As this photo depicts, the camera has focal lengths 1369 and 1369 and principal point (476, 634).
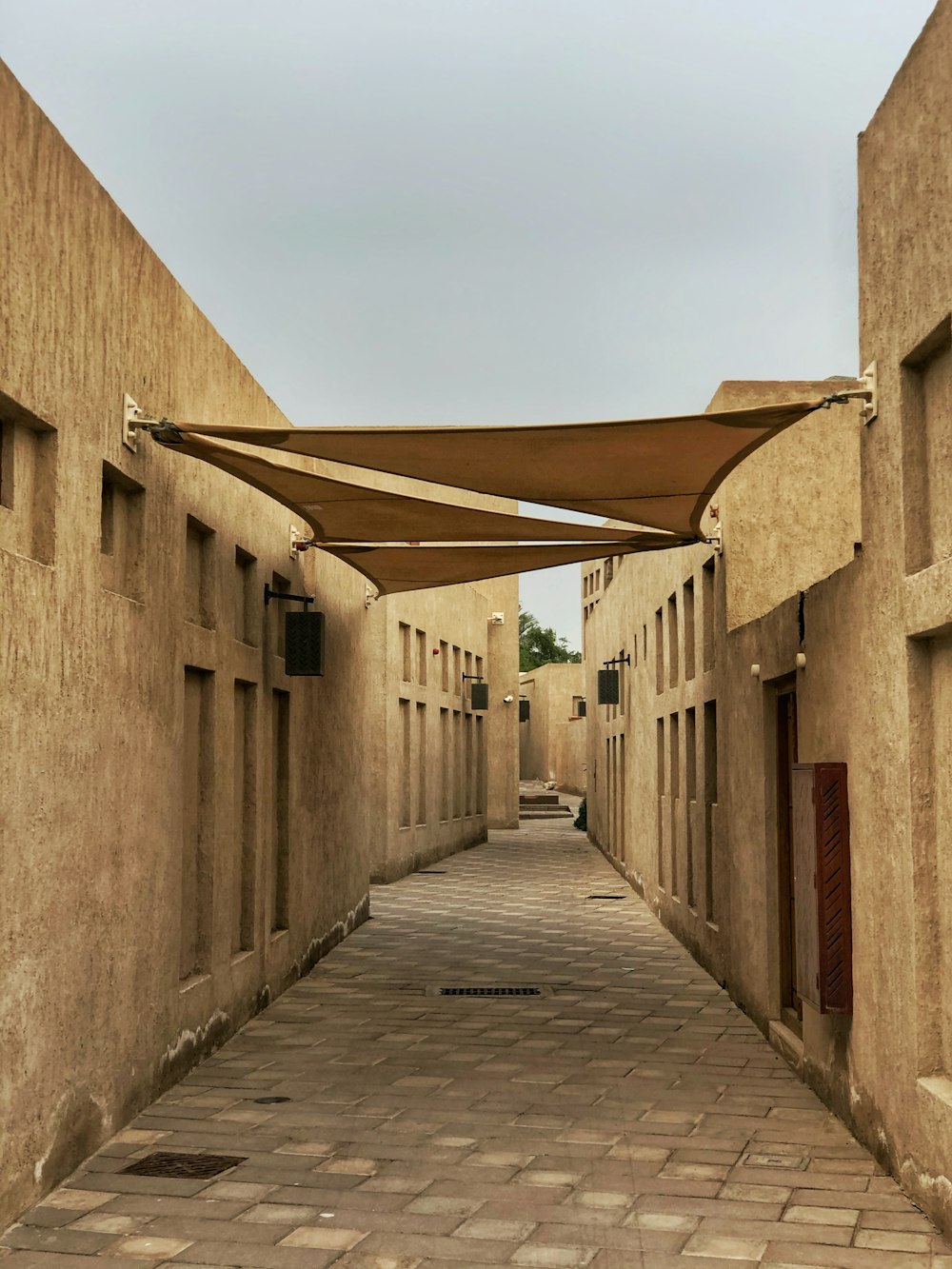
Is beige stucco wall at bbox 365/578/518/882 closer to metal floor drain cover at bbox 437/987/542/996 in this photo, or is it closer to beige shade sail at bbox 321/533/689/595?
beige shade sail at bbox 321/533/689/595

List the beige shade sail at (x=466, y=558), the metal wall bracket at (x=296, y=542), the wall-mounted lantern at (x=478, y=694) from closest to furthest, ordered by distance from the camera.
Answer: the beige shade sail at (x=466, y=558) < the metal wall bracket at (x=296, y=542) < the wall-mounted lantern at (x=478, y=694)

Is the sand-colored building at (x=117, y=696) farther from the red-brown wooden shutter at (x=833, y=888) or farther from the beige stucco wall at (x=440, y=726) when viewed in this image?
the beige stucco wall at (x=440, y=726)

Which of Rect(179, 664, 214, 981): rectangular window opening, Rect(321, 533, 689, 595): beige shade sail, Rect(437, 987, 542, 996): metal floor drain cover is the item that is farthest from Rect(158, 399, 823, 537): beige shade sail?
Rect(437, 987, 542, 996): metal floor drain cover

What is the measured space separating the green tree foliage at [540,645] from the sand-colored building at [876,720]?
7121 cm

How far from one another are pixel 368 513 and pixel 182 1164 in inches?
159

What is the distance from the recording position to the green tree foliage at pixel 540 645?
3214 inches

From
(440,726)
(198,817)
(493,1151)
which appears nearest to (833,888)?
(493,1151)

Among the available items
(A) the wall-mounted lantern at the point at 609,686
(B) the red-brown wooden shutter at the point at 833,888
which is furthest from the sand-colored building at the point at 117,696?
(A) the wall-mounted lantern at the point at 609,686

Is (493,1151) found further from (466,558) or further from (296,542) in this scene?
(296,542)

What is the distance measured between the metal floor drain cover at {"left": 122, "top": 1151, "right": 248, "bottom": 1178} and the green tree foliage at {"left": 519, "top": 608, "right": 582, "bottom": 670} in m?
74.5

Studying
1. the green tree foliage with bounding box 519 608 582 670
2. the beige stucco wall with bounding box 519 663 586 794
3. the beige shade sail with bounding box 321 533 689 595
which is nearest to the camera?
the beige shade sail with bounding box 321 533 689 595

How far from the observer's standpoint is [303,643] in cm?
977

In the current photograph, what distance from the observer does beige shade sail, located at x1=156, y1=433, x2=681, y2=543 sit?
6996mm

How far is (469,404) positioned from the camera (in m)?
79.0
